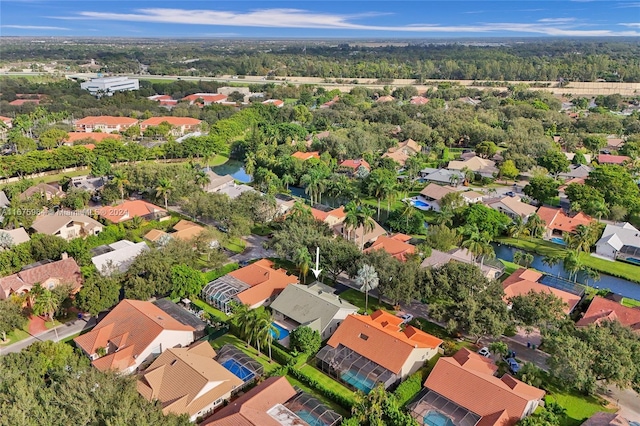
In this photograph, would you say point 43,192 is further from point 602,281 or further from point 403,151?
point 602,281

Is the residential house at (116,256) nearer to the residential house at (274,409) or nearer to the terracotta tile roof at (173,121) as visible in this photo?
the residential house at (274,409)

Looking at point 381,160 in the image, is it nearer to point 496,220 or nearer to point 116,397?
point 496,220

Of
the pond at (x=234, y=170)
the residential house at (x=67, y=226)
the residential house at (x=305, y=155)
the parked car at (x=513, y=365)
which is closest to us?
the parked car at (x=513, y=365)

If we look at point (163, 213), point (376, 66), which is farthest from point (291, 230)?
point (376, 66)

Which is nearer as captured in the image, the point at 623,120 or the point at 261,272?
the point at 261,272

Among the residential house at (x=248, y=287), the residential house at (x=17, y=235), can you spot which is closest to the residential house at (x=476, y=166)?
the residential house at (x=248, y=287)

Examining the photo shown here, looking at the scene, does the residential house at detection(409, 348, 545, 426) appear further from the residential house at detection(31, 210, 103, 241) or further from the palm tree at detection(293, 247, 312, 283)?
the residential house at detection(31, 210, 103, 241)

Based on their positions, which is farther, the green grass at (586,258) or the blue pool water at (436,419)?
the green grass at (586,258)

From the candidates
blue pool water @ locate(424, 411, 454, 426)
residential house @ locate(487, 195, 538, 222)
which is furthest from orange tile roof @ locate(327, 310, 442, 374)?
residential house @ locate(487, 195, 538, 222)
